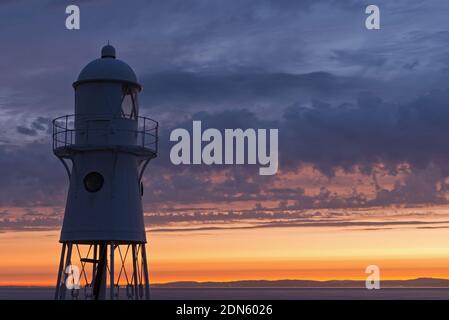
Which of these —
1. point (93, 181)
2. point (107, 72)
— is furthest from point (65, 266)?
point (107, 72)

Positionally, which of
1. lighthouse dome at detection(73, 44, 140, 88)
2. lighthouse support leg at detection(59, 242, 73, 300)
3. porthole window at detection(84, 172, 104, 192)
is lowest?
lighthouse support leg at detection(59, 242, 73, 300)

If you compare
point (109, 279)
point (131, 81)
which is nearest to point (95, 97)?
point (131, 81)

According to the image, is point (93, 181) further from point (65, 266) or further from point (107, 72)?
point (107, 72)

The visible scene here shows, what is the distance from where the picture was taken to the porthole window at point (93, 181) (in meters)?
36.3

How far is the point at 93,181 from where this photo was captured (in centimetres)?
3638

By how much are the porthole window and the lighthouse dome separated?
4611 mm

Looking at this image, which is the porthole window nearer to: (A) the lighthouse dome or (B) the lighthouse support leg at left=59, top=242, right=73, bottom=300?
(B) the lighthouse support leg at left=59, top=242, right=73, bottom=300

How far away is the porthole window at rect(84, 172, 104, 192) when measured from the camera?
3631cm

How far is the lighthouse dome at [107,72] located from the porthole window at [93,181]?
15.1 feet
